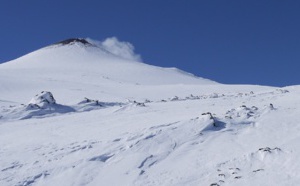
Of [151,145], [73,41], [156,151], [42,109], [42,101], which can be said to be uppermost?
[73,41]

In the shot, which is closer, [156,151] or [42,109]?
[156,151]

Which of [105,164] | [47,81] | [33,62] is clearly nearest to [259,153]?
[105,164]

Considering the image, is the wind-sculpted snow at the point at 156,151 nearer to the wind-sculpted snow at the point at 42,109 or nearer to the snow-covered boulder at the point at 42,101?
the wind-sculpted snow at the point at 42,109

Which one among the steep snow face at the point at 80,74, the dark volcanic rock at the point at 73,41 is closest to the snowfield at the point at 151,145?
the steep snow face at the point at 80,74

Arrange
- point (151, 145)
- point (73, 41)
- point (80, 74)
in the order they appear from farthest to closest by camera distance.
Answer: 1. point (73, 41)
2. point (80, 74)
3. point (151, 145)

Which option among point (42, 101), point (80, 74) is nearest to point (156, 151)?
point (42, 101)

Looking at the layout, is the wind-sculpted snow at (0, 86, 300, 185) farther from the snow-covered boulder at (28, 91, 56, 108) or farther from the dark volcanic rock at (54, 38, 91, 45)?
the dark volcanic rock at (54, 38, 91, 45)

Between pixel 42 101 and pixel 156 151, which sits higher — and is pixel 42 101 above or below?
above

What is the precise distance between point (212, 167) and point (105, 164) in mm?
2666

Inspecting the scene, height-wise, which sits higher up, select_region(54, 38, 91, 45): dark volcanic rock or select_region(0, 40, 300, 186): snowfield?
select_region(54, 38, 91, 45): dark volcanic rock

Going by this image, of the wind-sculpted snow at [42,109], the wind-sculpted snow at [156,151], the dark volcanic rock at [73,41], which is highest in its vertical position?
the dark volcanic rock at [73,41]

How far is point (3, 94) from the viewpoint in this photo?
2884 cm

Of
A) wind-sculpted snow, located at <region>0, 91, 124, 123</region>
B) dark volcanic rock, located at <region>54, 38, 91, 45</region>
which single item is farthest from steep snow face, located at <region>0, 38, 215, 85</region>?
wind-sculpted snow, located at <region>0, 91, 124, 123</region>

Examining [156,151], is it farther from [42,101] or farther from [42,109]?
[42,101]
